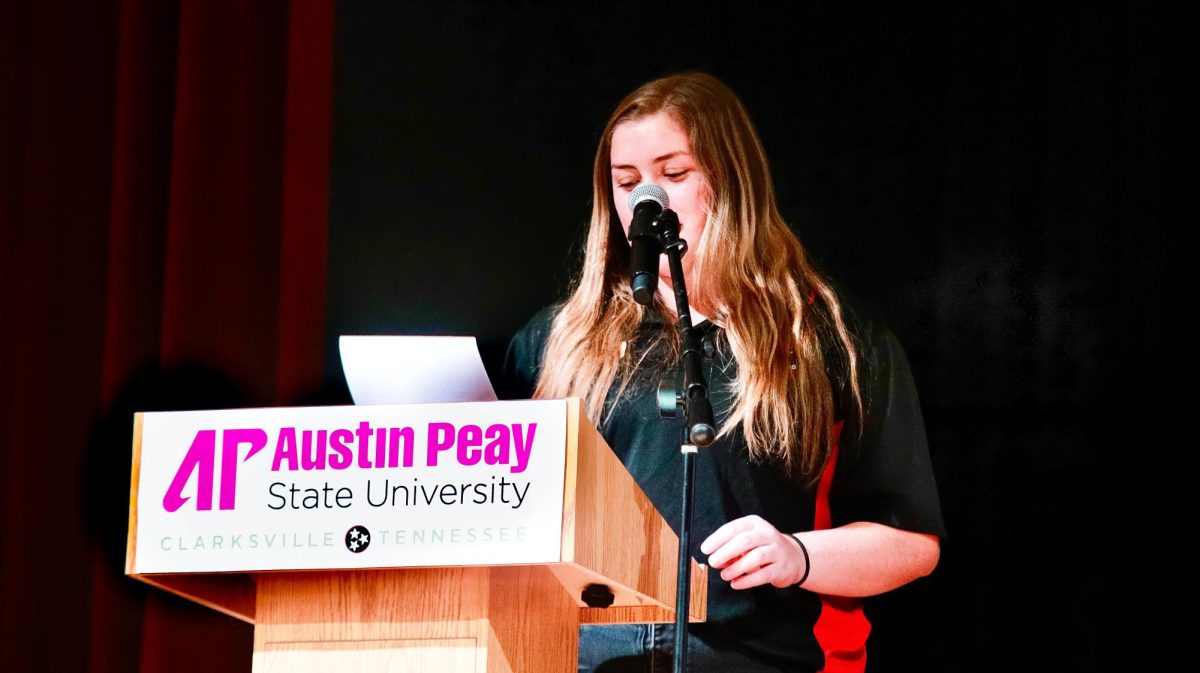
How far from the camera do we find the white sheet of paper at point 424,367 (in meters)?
1.50

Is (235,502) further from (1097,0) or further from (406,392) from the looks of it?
(1097,0)

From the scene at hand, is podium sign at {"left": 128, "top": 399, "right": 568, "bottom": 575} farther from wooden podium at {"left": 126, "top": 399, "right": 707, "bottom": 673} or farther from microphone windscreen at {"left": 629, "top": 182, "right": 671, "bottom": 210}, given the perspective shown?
microphone windscreen at {"left": 629, "top": 182, "right": 671, "bottom": 210}

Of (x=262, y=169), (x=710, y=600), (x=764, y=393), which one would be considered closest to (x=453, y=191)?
(x=262, y=169)

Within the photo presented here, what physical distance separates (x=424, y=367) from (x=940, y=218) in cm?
139

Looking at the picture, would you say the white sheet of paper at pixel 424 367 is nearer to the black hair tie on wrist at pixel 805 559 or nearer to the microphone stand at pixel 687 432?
the microphone stand at pixel 687 432

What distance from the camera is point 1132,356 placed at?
248 cm

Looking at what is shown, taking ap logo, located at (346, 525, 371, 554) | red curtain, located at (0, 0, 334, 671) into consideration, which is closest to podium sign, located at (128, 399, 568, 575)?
ap logo, located at (346, 525, 371, 554)

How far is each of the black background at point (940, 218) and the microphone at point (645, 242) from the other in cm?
71

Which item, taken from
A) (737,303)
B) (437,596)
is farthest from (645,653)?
(437,596)

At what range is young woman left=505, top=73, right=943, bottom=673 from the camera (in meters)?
2.39

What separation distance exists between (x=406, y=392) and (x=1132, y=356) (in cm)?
150

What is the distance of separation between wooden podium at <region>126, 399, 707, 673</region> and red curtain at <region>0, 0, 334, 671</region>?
1.41 m

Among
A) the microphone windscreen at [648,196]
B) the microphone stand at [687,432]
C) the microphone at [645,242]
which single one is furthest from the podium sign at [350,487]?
the microphone windscreen at [648,196]

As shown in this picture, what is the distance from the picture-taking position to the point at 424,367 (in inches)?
59.4
